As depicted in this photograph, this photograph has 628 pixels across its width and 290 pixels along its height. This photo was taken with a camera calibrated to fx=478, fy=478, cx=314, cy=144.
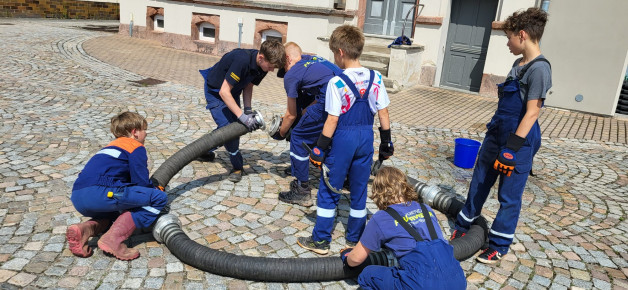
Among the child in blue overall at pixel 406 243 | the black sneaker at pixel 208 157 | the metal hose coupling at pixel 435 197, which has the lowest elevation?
the black sneaker at pixel 208 157

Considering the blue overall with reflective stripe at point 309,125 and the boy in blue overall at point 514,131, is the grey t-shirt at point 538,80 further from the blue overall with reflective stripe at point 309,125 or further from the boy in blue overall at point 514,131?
the blue overall with reflective stripe at point 309,125

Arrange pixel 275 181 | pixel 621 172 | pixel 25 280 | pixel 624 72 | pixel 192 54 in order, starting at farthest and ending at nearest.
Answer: pixel 192 54, pixel 624 72, pixel 621 172, pixel 275 181, pixel 25 280

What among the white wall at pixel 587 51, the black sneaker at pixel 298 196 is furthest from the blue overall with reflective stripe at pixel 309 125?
the white wall at pixel 587 51

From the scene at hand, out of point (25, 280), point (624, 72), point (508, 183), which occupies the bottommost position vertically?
point (25, 280)

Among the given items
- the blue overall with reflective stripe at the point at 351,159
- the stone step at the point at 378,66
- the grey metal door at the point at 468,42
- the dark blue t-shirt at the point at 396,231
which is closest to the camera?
the dark blue t-shirt at the point at 396,231

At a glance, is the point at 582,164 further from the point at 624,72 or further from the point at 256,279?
the point at 256,279

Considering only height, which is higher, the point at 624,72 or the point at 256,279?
the point at 624,72

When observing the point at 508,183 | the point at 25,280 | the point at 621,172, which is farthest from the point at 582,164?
the point at 25,280

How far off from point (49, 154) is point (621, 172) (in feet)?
25.8

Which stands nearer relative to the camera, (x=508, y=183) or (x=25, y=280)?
(x=25, y=280)

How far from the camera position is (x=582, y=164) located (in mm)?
7246

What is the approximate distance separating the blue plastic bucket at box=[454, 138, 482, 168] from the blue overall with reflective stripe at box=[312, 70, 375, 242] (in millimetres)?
2940

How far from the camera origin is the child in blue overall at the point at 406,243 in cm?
303

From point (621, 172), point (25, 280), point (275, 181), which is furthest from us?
point (621, 172)
